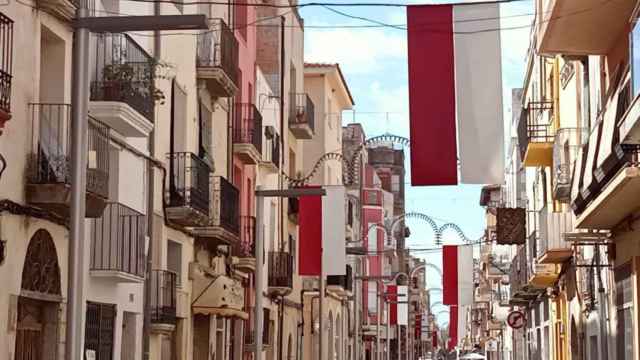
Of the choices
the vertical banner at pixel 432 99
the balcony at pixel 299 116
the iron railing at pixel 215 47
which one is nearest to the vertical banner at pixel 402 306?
the balcony at pixel 299 116

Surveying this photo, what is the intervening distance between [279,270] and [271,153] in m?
3.71

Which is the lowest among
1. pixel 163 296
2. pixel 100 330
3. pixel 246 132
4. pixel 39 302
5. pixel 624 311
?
pixel 100 330

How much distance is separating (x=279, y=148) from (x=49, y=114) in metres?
25.5

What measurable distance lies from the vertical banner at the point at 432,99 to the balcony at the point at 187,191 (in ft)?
29.7

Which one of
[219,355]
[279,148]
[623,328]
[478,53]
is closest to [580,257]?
[623,328]

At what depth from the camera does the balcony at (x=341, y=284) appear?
5532cm

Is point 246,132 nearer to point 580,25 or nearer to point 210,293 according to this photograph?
point 210,293

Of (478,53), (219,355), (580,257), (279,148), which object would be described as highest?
(279,148)

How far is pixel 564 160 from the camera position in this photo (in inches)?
1145

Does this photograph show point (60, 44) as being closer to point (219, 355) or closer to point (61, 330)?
point (61, 330)

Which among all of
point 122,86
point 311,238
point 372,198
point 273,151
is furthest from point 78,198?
point 372,198

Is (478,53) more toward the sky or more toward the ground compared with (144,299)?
more toward the sky

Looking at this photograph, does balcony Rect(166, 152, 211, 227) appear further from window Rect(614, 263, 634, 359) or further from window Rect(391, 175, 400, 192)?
window Rect(391, 175, 400, 192)

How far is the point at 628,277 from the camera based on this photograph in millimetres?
22078
